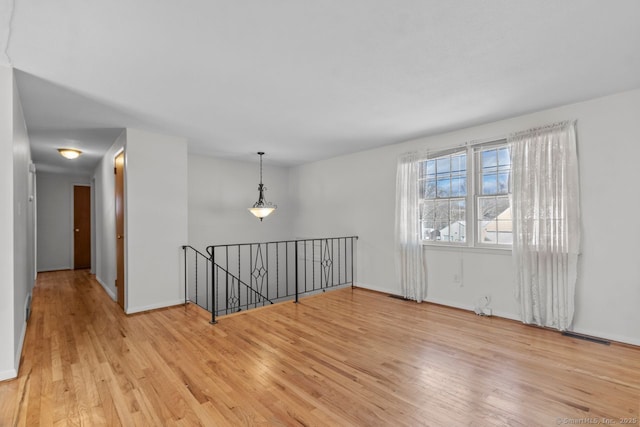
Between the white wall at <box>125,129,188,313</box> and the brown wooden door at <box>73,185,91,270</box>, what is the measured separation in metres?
4.99

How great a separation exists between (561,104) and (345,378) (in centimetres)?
345

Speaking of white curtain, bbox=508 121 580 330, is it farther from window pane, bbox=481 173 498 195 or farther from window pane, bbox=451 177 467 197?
window pane, bbox=451 177 467 197

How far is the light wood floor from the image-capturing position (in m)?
1.91

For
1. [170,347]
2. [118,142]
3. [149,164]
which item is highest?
[118,142]

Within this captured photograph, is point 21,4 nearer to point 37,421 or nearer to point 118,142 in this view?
point 37,421

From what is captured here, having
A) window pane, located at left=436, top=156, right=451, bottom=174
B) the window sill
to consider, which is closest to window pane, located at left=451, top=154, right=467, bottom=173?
window pane, located at left=436, top=156, right=451, bottom=174

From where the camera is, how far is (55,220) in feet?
24.0

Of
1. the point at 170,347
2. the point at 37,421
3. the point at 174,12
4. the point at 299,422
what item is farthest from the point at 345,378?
the point at 174,12

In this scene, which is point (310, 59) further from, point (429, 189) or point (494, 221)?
point (494, 221)

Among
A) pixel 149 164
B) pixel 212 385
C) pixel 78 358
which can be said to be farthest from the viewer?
pixel 149 164

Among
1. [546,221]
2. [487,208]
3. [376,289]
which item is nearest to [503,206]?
[487,208]

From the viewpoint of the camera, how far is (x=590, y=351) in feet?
9.04

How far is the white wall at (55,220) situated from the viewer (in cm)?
713

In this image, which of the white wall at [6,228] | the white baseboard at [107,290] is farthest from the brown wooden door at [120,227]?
the white wall at [6,228]
